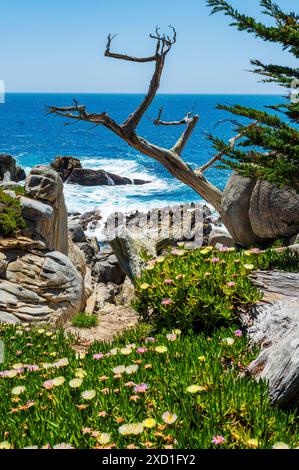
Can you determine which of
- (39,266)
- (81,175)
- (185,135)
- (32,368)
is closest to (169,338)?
(32,368)

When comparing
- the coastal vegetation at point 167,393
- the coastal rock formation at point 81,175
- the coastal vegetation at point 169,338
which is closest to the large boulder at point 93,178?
the coastal rock formation at point 81,175

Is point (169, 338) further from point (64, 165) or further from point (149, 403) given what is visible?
point (64, 165)

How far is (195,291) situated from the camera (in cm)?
538

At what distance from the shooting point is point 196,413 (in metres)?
3.17

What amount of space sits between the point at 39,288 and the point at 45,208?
84.3 inches

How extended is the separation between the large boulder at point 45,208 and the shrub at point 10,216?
0.69ft

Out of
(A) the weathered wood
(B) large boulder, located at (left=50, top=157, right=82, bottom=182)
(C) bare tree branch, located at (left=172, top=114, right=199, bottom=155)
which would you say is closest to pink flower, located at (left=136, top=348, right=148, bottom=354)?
(A) the weathered wood

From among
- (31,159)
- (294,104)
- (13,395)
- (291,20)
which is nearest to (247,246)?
(294,104)

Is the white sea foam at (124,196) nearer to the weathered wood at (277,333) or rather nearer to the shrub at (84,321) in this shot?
the shrub at (84,321)

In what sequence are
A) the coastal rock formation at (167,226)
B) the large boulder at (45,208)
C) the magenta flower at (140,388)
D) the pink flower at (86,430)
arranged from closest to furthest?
1. the pink flower at (86,430)
2. the magenta flower at (140,388)
3. the large boulder at (45,208)
4. the coastal rock formation at (167,226)

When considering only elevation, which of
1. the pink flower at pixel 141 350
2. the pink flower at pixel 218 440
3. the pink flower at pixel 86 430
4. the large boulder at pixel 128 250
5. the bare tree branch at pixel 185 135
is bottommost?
the large boulder at pixel 128 250

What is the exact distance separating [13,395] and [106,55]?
32.8 feet

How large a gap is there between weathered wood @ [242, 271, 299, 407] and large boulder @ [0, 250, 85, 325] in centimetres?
543

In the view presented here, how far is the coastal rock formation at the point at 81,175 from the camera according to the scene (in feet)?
147
